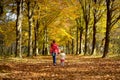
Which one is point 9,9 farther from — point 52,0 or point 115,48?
point 115,48

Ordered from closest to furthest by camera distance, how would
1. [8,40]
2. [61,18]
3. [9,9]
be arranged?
[9,9] < [61,18] < [8,40]

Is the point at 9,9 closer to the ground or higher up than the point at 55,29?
higher up

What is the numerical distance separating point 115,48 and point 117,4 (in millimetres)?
61449

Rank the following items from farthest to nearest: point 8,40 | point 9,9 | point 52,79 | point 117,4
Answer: point 8,40
point 9,9
point 117,4
point 52,79

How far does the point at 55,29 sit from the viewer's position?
5581 cm

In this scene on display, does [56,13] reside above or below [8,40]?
Result: above

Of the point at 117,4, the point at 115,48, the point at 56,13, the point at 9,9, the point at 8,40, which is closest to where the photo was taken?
the point at 117,4

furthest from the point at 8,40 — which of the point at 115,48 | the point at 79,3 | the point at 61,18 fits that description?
the point at 115,48

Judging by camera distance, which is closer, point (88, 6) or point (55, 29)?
point (88, 6)

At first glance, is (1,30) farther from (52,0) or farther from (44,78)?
(44,78)

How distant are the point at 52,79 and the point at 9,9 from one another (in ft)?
94.5

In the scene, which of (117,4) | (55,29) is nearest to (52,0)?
(55,29)

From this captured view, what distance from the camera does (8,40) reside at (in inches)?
2384

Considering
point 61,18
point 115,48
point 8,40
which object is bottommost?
point 115,48
